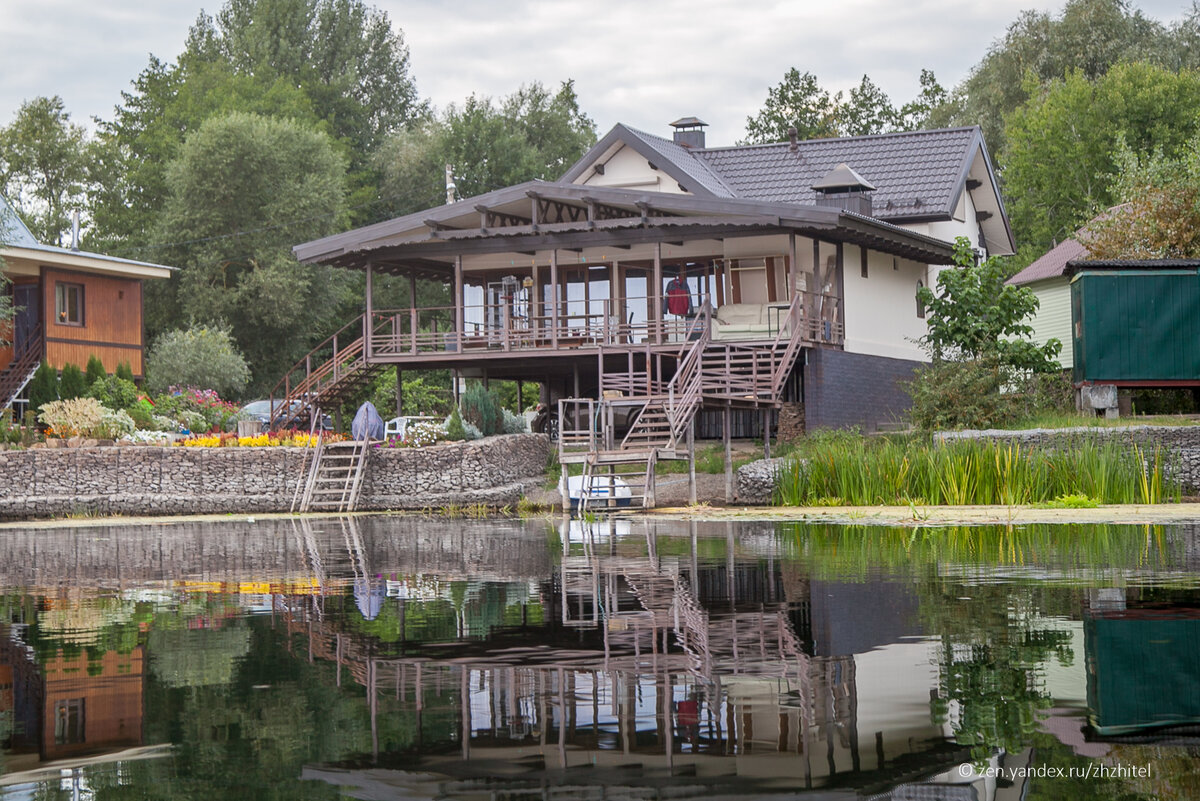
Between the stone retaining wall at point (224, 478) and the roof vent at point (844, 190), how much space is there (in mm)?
11305

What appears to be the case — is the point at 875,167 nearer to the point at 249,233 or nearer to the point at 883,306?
the point at 883,306

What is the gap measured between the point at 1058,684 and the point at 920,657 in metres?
1.06

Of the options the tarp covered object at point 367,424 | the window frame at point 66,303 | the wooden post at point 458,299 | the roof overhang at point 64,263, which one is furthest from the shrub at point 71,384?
the wooden post at point 458,299

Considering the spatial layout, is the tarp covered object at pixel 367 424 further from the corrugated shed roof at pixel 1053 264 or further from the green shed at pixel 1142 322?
the corrugated shed roof at pixel 1053 264

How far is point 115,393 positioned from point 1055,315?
27.4m

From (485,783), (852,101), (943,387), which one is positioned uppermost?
(852,101)

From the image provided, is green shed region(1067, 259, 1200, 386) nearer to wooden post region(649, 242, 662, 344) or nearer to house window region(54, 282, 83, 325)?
wooden post region(649, 242, 662, 344)

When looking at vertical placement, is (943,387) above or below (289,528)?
above

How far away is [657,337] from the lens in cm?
3256

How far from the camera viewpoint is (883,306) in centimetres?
3756

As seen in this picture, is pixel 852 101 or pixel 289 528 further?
pixel 852 101

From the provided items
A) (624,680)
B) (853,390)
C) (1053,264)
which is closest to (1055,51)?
(1053,264)

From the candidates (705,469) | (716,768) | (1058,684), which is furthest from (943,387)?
(716,768)

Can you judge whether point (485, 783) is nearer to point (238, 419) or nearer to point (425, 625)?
point (425, 625)
